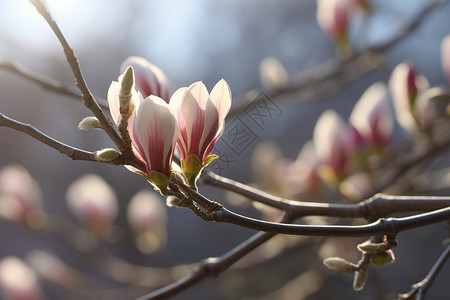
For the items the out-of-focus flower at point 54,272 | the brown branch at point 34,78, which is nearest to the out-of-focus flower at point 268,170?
the out-of-focus flower at point 54,272

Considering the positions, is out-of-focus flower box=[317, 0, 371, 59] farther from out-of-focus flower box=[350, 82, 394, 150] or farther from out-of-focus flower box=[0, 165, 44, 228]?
out-of-focus flower box=[0, 165, 44, 228]

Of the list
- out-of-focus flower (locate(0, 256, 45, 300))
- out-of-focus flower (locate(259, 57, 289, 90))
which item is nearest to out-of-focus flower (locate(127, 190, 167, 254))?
out-of-focus flower (locate(0, 256, 45, 300))

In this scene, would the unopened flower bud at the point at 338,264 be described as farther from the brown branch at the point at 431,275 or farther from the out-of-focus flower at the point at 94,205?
the out-of-focus flower at the point at 94,205

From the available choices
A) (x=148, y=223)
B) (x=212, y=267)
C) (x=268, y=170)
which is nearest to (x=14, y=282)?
(x=148, y=223)

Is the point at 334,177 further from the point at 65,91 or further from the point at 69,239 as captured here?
the point at 69,239

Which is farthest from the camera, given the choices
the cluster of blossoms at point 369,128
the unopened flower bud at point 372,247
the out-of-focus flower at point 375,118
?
the out-of-focus flower at point 375,118

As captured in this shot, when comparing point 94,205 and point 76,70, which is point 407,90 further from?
point 94,205
